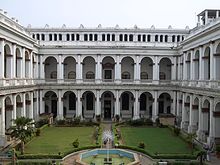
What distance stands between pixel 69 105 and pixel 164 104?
Result: 58.5 ft

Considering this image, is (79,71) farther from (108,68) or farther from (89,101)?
(89,101)

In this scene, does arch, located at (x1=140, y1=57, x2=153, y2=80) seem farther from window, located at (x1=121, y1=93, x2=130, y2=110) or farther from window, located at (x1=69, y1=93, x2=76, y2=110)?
window, located at (x1=69, y1=93, x2=76, y2=110)

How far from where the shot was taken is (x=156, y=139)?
3994cm

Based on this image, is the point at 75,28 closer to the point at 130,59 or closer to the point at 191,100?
the point at 130,59

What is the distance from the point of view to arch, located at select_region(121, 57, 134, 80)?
59.9 meters

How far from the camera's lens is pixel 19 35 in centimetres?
4134

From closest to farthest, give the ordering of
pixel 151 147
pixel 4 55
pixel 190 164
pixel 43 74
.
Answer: pixel 190 164 < pixel 151 147 < pixel 4 55 < pixel 43 74

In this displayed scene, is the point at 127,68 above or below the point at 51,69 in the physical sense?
above

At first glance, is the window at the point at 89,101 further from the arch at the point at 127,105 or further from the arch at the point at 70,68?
the arch at the point at 127,105

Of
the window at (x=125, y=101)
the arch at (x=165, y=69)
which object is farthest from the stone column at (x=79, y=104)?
the arch at (x=165, y=69)

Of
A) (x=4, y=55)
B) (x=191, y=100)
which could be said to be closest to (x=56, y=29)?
(x=4, y=55)

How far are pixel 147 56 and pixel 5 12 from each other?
25.2m

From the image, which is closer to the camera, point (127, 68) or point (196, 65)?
point (196, 65)

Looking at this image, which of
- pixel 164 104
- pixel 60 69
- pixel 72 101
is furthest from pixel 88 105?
pixel 164 104
